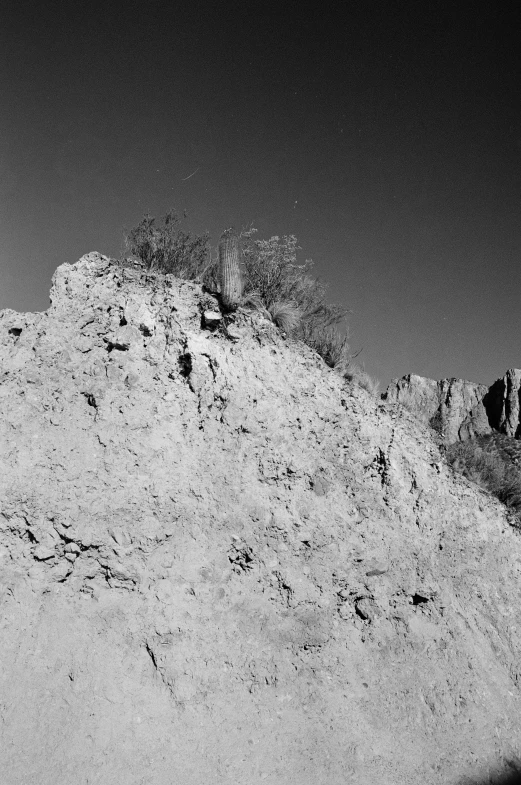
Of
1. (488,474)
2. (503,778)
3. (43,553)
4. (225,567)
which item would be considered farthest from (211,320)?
(503,778)

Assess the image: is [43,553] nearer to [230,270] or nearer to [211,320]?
[211,320]

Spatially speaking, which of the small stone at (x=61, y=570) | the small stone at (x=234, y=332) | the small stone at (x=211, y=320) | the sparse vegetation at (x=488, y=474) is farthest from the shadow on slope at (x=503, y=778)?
the small stone at (x=211, y=320)

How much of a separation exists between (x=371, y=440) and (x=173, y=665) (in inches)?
169

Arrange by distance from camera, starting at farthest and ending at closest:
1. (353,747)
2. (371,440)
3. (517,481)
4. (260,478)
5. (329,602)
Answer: (517,481) < (371,440) < (260,478) < (329,602) < (353,747)

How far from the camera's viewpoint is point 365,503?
7.24m

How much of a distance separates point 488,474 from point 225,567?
16.8 feet

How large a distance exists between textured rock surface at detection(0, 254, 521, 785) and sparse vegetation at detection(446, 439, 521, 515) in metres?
0.50

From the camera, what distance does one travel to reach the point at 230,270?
27.0 feet

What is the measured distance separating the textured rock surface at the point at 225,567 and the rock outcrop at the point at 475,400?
21116 mm

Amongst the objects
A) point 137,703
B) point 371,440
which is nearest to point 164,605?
point 137,703

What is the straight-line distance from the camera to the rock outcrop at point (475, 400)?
28.9 metres

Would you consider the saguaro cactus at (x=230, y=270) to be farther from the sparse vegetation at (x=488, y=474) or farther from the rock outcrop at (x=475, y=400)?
the rock outcrop at (x=475, y=400)

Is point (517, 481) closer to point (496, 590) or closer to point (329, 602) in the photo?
point (496, 590)

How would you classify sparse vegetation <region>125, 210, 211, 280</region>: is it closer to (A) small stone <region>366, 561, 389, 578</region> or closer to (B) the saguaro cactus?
(B) the saguaro cactus
